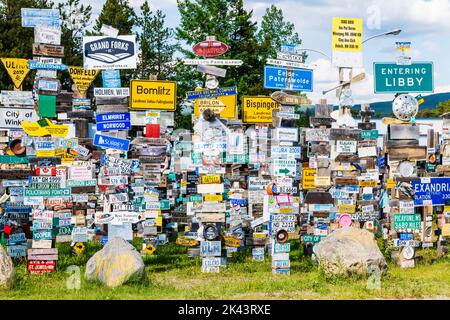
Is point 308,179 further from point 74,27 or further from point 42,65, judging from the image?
point 74,27

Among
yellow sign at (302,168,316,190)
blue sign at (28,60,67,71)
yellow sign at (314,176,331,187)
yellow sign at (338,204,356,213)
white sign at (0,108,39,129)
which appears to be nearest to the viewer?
blue sign at (28,60,67,71)

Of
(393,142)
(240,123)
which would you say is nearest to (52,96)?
(240,123)

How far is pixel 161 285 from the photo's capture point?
42.6 ft

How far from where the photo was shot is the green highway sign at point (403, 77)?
15023 millimetres

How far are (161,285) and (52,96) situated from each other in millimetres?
5818

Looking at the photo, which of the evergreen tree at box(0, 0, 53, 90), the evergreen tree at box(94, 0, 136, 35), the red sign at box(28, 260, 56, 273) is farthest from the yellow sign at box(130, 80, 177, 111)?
Answer: the evergreen tree at box(94, 0, 136, 35)

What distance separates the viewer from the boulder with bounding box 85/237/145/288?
12.2m

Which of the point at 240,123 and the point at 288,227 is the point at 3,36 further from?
the point at 288,227

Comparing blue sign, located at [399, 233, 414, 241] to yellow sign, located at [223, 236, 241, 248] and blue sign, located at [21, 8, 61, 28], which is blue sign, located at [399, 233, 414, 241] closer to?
yellow sign, located at [223, 236, 241, 248]

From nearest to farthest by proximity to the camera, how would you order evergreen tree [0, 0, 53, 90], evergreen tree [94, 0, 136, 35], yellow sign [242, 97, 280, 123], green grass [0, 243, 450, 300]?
green grass [0, 243, 450, 300] < yellow sign [242, 97, 280, 123] < evergreen tree [0, 0, 53, 90] < evergreen tree [94, 0, 136, 35]

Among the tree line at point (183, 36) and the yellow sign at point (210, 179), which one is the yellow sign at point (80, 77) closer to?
the yellow sign at point (210, 179)

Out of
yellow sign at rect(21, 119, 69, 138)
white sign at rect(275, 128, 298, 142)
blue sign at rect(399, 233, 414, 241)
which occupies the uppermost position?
yellow sign at rect(21, 119, 69, 138)

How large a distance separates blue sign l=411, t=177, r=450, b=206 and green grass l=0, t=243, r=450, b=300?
1.49m

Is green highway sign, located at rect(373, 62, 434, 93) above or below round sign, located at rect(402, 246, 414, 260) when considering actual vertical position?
above
